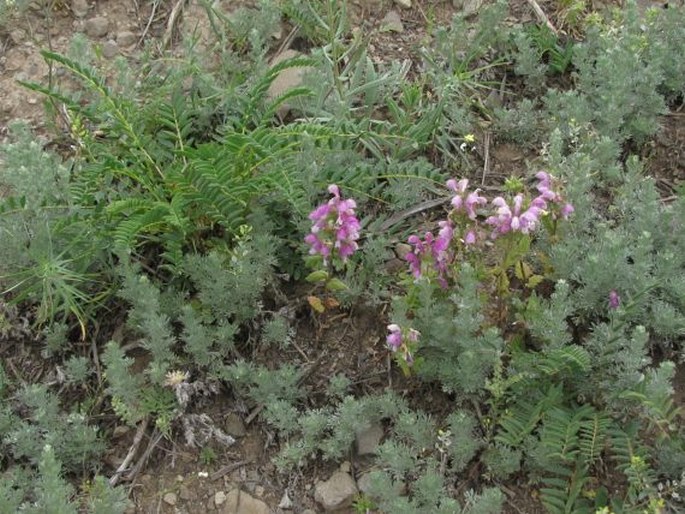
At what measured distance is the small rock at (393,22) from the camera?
509 cm

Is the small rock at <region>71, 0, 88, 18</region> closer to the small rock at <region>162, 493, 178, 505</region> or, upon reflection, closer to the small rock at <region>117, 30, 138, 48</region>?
the small rock at <region>117, 30, 138, 48</region>

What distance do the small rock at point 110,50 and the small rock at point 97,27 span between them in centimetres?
11

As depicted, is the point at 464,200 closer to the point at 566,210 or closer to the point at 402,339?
the point at 566,210

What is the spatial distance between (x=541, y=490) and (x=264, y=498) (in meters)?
1.12

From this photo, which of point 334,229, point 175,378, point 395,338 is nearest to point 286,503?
point 175,378

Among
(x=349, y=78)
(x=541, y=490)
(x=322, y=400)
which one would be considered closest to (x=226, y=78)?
(x=349, y=78)

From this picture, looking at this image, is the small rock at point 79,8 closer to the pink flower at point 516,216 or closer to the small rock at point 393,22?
the small rock at point 393,22

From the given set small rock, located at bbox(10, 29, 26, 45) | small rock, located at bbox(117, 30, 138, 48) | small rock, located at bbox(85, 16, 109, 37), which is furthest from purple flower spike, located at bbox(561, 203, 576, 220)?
small rock, located at bbox(10, 29, 26, 45)

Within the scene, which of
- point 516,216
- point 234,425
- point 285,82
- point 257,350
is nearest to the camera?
point 516,216

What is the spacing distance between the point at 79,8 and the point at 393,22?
189cm

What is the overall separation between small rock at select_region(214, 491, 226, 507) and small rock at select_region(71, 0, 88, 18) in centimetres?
308

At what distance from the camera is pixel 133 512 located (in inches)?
138

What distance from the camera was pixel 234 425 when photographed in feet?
12.2

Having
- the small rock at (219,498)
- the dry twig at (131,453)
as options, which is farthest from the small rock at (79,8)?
the small rock at (219,498)
